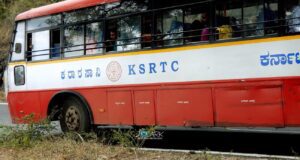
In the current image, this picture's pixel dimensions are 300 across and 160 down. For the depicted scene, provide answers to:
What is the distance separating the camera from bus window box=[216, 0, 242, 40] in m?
8.28

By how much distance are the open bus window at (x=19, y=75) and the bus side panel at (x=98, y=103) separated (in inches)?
83.9

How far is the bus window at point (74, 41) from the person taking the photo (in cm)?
1096

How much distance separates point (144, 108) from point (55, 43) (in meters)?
3.14

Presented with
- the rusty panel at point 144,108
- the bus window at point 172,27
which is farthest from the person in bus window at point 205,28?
the rusty panel at point 144,108

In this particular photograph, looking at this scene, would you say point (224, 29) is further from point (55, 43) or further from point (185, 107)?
point (55, 43)

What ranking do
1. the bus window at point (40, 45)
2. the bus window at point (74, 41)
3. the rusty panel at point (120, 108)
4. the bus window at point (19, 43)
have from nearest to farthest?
the rusty panel at point (120, 108)
the bus window at point (74, 41)
the bus window at point (40, 45)
the bus window at point (19, 43)

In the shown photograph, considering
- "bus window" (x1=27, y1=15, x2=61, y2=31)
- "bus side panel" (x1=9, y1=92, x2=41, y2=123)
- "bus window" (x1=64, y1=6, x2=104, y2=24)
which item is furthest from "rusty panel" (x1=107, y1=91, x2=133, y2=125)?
"bus window" (x1=27, y1=15, x2=61, y2=31)

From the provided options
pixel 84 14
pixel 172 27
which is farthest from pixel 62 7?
pixel 172 27

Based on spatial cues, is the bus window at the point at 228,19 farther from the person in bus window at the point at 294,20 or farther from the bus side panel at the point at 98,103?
the bus side panel at the point at 98,103

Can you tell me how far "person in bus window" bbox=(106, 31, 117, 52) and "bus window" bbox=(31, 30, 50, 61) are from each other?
1.93 meters

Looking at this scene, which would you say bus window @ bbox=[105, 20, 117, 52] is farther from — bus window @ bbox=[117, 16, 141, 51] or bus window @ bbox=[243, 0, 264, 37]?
bus window @ bbox=[243, 0, 264, 37]

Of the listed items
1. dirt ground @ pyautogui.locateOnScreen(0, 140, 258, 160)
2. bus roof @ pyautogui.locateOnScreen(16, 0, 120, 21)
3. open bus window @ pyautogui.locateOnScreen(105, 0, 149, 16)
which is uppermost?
bus roof @ pyautogui.locateOnScreen(16, 0, 120, 21)

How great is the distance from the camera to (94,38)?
420 inches

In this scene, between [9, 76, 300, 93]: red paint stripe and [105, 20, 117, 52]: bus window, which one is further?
[105, 20, 117, 52]: bus window
